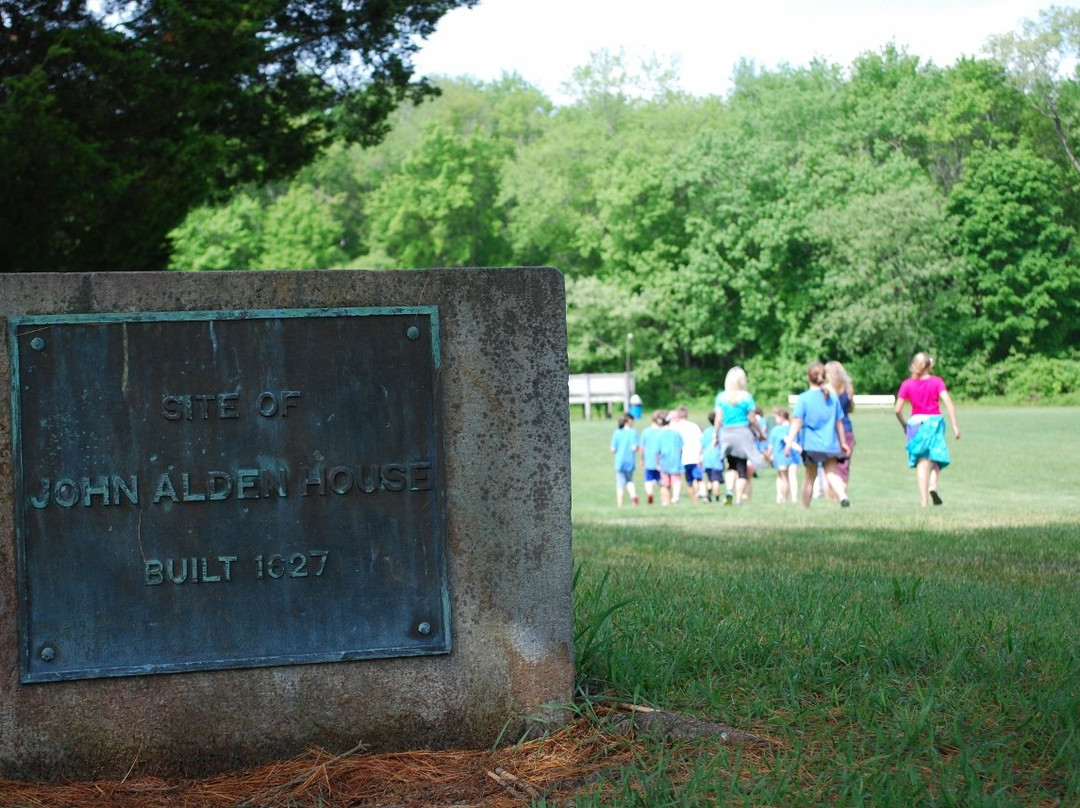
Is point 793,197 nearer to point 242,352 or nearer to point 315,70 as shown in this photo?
point 315,70

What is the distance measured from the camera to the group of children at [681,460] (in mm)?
18062

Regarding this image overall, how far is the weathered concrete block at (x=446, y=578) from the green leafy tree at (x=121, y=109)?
6.50 meters

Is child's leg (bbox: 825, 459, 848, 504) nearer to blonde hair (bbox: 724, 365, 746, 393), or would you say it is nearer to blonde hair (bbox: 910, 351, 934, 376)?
blonde hair (bbox: 910, 351, 934, 376)

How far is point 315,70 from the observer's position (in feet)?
42.9

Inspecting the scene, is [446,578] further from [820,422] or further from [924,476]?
[924,476]

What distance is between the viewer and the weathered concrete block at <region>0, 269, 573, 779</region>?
139 inches

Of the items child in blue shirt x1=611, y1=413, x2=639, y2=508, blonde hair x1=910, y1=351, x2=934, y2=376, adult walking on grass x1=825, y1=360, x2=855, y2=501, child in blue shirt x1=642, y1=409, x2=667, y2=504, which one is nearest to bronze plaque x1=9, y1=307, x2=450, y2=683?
blonde hair x1=910, y1=351, x2=934, y2=376

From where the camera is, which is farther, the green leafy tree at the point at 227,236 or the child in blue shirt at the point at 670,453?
the green leafy tree at the point at 227,236

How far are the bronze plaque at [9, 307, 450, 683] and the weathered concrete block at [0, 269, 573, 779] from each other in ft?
0.09

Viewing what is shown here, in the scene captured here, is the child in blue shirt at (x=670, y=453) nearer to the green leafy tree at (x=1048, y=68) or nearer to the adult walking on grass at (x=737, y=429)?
the adult walking on grass at (x=737, y=429)

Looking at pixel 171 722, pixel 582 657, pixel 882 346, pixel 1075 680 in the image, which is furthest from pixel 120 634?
pixel 882 346

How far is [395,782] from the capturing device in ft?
11.4

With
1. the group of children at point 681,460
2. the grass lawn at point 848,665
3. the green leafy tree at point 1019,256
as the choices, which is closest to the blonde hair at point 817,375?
the group of children at point 681,460

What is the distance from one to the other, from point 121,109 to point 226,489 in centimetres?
844
